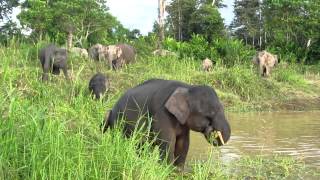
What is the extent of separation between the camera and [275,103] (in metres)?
15.7

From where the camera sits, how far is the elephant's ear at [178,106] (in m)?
5.45

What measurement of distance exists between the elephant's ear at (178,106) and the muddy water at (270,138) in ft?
6.16

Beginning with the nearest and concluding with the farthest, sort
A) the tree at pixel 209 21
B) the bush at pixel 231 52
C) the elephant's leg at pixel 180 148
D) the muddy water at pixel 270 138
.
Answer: the elephant's leg at pixel 180 148, the muddy water at pixel 270 138, the bush at pixel 231 52, the tree at pixel 209 21

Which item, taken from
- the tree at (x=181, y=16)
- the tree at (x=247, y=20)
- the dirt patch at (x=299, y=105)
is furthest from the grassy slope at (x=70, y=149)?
the tree at (x=247, y=20)

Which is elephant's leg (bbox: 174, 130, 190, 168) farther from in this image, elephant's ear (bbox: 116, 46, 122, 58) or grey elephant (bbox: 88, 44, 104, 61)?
grey elephant (bbox: 88, 44, 104, 61)

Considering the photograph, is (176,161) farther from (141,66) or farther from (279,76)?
(279,76)

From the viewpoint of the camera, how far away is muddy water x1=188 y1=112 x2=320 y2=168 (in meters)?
7.75

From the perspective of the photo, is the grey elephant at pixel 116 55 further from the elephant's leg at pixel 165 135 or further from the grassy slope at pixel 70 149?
the elephant's leg at pixel 165 135

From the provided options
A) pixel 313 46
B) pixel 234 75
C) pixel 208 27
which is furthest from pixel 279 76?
pixel 208 27

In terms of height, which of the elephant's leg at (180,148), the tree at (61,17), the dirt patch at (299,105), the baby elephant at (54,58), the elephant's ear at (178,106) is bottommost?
the dirt patch at (299,105)

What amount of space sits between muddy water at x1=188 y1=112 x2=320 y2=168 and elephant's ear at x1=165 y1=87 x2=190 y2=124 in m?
1.88

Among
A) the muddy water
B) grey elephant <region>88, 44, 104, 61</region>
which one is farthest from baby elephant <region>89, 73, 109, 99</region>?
grey elephant <region>88, 44, 104, 61</region>

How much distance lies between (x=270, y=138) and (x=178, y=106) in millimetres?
4251

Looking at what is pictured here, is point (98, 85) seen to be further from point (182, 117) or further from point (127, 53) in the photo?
point (127, 53)
